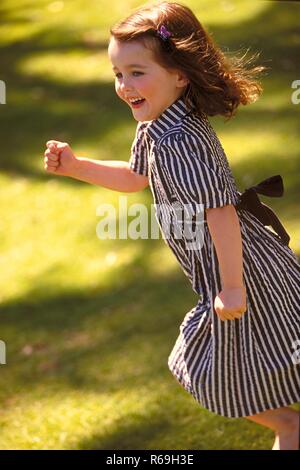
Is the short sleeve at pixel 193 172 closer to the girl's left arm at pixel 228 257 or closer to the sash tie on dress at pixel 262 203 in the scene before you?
the girl's left arm at pixel 228 257

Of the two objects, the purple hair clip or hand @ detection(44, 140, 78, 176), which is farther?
hand @ detection(44, 140, 78, 176)

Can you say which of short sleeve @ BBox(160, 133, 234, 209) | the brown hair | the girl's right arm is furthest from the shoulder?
the girl's right arm

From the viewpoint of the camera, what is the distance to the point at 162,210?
9.61 ft

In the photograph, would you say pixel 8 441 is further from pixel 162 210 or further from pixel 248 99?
pixel 248 99

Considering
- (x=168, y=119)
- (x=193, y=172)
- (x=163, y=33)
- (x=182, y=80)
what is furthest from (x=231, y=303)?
(x=163, y=33)

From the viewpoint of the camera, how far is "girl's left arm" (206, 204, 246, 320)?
8.90 ft

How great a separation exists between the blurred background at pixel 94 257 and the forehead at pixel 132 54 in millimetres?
1447

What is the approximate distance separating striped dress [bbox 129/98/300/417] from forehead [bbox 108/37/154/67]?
16cm

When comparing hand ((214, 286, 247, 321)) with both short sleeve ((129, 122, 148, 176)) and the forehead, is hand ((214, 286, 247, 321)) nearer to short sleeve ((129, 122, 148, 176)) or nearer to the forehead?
short sleeve ((129, 122, 148, 176))

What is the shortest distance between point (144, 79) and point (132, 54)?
8cm

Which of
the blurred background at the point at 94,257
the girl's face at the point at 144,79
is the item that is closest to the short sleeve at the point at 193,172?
the girl's face at the point at 144,79

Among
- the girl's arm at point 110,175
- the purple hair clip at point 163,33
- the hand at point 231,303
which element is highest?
the purple hair clip at point 163,33

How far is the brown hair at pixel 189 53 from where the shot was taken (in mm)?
2791

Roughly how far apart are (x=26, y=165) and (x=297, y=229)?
2.23 metres
